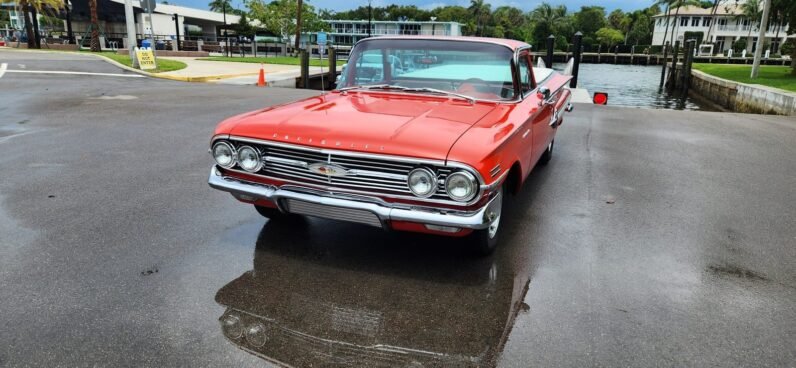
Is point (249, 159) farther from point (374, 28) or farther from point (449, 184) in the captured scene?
point (374, 28)

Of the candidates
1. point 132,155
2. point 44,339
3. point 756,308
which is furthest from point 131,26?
point 756,308

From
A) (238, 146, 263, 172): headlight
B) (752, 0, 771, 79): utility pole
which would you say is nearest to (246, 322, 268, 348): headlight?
(238, 146, 263, 172): headlight

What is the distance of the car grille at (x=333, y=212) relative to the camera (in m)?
3.33

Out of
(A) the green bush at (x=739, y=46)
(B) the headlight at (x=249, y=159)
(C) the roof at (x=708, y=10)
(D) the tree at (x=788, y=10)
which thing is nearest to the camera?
(B) the headlight at (x=249, y=159)

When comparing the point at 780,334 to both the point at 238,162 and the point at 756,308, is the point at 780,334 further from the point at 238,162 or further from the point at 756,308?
the point at 238,162

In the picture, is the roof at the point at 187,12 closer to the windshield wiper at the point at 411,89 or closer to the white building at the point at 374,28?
the white building at the point at 374,28

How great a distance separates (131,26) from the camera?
19.6 meters


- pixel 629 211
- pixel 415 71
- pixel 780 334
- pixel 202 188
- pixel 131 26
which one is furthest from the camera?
pixel 131 26

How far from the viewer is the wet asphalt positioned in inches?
110

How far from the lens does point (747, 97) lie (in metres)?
17.4

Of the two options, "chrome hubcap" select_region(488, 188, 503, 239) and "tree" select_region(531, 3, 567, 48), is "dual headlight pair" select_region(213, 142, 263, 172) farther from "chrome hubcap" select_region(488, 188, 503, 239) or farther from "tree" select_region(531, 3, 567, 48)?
"tree" select_region(531, 3, 567, 48)

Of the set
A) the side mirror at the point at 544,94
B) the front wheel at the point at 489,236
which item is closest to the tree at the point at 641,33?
the side mirror at the point at 544,94

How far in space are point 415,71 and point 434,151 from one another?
5.77 feet

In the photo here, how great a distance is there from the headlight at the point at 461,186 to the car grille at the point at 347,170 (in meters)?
0.04
